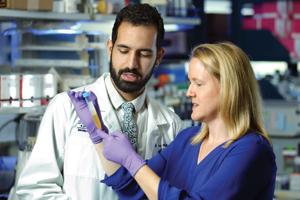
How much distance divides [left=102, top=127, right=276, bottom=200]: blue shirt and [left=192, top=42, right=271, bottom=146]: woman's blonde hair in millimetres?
57

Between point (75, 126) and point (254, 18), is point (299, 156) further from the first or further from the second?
point (254, 18)

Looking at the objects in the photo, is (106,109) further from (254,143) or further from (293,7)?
(293,7)

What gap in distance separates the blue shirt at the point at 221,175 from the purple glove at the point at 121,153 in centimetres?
8

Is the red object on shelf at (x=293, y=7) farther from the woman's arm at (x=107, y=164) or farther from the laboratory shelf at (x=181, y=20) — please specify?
the woman's arm at (x=107, y=164)

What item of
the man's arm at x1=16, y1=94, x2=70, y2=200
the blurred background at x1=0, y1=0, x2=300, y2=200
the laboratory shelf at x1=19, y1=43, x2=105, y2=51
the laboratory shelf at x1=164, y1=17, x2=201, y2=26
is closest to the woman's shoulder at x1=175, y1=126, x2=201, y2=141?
the man's arm at x1=16, y1=94, x2=70, y2=200

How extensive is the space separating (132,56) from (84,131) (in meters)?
0.32

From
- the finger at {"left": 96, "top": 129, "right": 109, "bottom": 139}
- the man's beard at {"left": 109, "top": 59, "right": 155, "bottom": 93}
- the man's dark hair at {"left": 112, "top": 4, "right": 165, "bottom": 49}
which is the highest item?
the man's dark hair at {"left": 112, "top": 4, "right": 165, "bottom": 49}

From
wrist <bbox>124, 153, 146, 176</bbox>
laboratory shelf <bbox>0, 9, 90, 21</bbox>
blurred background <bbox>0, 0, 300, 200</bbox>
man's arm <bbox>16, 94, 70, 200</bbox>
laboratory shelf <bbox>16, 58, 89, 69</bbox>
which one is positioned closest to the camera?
wrist <bbox>124, 153, 146, 176</bbox>

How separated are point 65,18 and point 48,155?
105cm

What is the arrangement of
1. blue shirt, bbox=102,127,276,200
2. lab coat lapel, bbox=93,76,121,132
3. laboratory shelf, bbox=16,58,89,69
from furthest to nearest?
laboratory shelf, bbox=16,58,89,69
lab coat lapel, bbox=93,76,121,132
blue shirt, bbox=102,127,276,200

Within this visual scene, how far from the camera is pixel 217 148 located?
1.90 m

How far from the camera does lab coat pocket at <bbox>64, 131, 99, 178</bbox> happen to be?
2.14 metres

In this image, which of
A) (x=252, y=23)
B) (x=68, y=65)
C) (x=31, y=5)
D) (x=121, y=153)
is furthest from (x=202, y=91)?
(x=252, y=23)

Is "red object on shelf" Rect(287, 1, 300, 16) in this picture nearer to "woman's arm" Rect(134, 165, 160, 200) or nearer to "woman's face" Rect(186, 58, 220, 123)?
"woman's face" Rect(186, 58, 220, 123)
